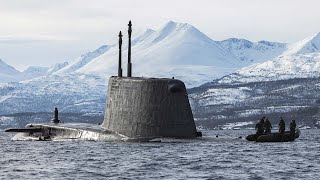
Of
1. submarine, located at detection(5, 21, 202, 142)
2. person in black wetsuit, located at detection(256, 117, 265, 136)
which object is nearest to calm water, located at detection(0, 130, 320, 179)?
submarine, located at detection(5, 21, 202, 142)

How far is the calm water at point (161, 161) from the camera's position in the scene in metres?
38.0

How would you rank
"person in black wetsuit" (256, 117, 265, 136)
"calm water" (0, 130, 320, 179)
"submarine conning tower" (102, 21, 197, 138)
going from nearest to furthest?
"calm water" (0, 130, 320, 179), "submarine conning tower" (102, 21, 197, 138), "person in black wetsuit" (256, 117, 265, 136)

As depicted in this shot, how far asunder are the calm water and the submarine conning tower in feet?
4.37

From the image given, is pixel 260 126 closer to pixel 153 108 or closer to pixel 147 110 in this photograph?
pixel 153 108

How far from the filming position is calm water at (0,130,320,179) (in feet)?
125

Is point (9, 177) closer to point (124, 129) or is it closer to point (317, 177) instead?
point (317, 177)

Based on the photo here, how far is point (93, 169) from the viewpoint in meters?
40.3

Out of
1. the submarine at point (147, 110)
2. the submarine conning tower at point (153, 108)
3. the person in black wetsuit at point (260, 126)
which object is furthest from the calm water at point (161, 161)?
the person in black wetsuit at point (260, 126)

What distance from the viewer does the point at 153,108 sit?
181ft

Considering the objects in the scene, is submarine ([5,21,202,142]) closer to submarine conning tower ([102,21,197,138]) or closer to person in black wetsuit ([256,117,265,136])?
submarine conning tower ([102,21,197,138])

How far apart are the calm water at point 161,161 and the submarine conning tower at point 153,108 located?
1.33 metres

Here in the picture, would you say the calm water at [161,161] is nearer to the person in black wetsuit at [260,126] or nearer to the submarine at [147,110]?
the submarine at [147,110]

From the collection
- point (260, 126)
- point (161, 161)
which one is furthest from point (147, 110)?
point (161, 161)

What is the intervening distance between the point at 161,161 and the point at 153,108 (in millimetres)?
11205
